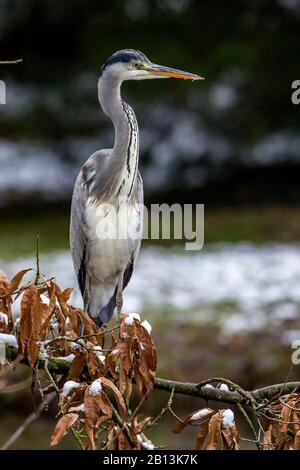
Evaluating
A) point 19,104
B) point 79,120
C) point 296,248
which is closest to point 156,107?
point 79,120

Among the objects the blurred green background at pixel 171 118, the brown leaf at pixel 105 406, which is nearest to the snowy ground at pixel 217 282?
the blurred green background at pixel 171 118

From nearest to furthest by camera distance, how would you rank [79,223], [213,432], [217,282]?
[213,432], [79,223], [217,282]

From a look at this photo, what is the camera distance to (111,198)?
437 centimetres

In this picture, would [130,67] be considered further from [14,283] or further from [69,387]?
[69,387]

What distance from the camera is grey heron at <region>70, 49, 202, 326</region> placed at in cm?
409

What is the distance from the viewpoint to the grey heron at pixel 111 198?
13.4 feet

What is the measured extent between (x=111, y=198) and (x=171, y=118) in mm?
7508

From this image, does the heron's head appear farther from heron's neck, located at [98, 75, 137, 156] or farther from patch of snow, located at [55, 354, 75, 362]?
patch of snow, located at [55, 354, 75, 362]

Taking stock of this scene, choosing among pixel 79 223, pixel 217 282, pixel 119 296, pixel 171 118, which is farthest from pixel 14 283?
pixel 171 118

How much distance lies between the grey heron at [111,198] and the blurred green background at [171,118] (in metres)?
4.69

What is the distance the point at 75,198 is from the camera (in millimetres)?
4551

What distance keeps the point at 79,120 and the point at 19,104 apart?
951mm

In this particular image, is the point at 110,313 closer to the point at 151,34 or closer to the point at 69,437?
the point at 69,437

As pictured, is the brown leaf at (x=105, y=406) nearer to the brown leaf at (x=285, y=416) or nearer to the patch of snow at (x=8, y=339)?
the patch of snow at (x=8, y=339)
